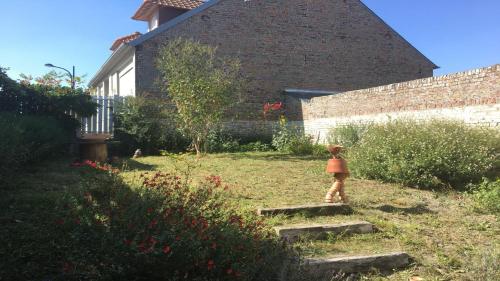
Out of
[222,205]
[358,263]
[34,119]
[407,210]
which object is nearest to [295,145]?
[34,119]

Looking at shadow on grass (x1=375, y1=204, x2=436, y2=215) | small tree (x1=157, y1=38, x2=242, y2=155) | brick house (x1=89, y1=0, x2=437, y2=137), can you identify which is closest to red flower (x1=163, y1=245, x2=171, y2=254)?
shadow on grass (x1=375, y1=204, x2=436, y2=215)

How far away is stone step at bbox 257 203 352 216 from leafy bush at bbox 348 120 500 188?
110 inches

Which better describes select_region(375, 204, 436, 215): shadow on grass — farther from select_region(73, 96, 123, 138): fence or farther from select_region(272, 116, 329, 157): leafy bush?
select_region(73, 96, 123, 138): fence

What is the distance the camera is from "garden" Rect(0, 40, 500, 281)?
3395 millimetres

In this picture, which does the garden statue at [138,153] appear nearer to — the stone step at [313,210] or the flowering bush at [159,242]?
the stone step at [313,210]

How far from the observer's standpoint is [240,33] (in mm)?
17766

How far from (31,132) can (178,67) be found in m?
5.74

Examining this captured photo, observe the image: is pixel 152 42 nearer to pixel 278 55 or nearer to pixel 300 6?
pixel 278 55

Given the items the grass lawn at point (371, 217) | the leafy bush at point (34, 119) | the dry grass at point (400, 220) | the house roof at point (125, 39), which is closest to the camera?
the grass lawn at point (371, 217)

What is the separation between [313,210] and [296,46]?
14283 mm

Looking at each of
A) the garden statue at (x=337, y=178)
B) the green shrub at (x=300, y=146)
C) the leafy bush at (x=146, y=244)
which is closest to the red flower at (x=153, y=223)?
the leafy bush at (x=146, y=244)

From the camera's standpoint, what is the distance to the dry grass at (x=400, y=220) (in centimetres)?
→ 430

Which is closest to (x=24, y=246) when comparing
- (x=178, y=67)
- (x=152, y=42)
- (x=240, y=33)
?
(x=178, y=67)

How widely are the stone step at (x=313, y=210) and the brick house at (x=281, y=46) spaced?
11.3m
